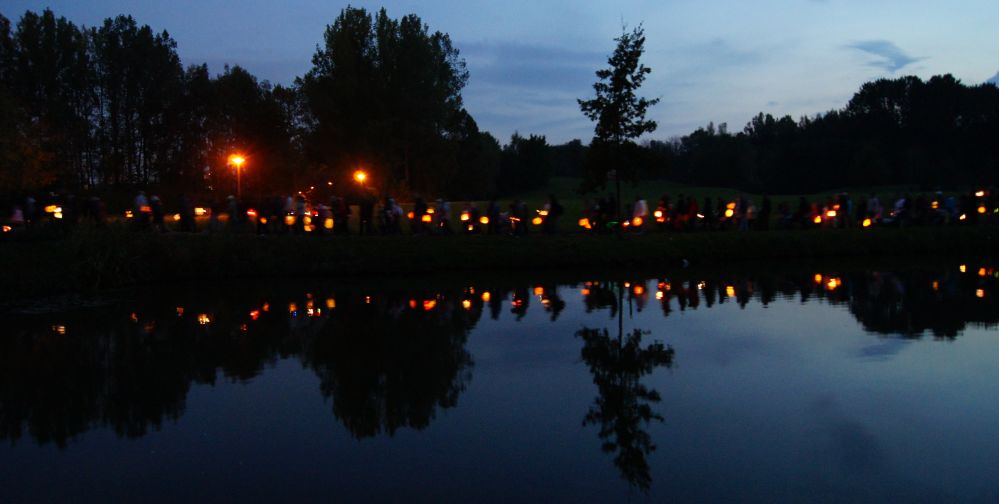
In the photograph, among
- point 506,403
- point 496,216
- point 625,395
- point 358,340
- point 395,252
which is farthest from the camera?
point 496,216

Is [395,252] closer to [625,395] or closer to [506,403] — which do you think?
[506,403]

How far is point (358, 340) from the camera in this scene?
12.8 meters

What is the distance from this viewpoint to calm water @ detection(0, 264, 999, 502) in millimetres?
6812

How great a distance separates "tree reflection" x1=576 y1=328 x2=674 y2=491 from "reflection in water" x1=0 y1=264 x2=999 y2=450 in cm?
3

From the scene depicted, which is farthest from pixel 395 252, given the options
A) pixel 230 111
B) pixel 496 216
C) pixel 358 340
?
pixel 230 111

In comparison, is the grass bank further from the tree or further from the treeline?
the treeline

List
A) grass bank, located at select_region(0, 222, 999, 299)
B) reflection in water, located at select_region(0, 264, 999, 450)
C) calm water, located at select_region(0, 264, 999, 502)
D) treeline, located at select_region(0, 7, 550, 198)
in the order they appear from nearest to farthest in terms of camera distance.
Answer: calm water, located at select_region(0, 264, 999, 502) → reflection in water, located at select_region(0, 264, 999, 450) → grass bank, located at select_region(0, 222, 999, 299) → treeline, located at select_region(0, 7, 550, 198)

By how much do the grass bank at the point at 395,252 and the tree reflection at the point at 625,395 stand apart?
35.3 ft

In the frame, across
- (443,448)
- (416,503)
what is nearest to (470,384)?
(443,448)

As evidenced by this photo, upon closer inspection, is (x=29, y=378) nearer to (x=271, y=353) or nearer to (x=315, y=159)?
(x=271, y=353)

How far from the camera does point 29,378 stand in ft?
34.5

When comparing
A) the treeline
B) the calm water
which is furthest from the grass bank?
the treeline

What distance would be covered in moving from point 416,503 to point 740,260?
21477 mm

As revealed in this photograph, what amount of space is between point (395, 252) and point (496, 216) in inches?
201
